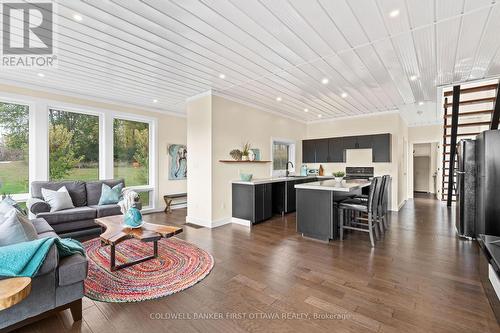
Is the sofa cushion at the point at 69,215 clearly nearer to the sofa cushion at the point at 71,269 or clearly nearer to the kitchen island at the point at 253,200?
the sofa cushion at the point at 71,269

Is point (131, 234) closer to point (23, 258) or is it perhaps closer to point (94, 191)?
point (23, 258)

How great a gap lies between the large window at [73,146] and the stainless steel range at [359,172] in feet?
21.0

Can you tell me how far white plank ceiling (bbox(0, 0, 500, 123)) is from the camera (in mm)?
2240

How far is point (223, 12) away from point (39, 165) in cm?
450

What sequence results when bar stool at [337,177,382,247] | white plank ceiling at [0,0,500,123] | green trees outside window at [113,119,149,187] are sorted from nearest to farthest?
white plank ceiling at [0,0,500,123] → bar stool at [337,177,382,247] → green trees outside window at [113,119,149,187]

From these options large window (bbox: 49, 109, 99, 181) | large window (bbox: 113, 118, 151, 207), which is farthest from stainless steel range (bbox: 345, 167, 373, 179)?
large window (bbox: 49, 109, 99, 181)

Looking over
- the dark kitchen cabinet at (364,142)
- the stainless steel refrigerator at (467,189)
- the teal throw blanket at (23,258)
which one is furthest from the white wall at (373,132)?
the teal throw blanket at (23,258)

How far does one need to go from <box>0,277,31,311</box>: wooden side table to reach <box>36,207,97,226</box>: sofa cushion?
9.43 ft

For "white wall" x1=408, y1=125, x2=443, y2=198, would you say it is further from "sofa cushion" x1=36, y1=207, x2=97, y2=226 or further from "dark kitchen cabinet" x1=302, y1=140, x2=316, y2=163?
"sofa cushion" x1=36, y1=207, x2=97, y2=226

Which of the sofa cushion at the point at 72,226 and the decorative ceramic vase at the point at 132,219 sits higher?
the decorative ceramic vase at the point at 132,219

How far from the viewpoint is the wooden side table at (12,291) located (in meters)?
1.23

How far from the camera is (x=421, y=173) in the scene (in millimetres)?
10016

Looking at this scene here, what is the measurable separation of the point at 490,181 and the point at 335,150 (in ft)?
12.7

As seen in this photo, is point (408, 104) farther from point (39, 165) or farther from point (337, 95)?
point (39, 165)
